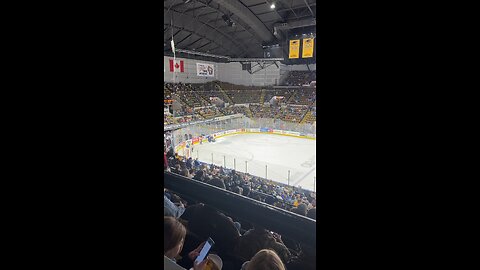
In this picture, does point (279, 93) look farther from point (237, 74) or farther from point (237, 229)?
point (237, 229)

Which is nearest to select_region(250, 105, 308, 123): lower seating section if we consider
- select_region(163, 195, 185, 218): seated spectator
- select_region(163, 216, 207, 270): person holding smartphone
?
select_region(163, 195, 185, 218): seated spectator

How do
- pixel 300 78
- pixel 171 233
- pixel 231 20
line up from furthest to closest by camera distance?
pixel 300 78, pixel 231 20, pixel 171 233

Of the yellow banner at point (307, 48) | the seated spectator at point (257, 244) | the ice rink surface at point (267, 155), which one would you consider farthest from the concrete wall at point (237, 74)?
the seated spectator at point (257, 244)

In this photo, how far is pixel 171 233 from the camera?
1.72m

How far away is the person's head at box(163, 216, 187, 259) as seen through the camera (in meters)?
1.70

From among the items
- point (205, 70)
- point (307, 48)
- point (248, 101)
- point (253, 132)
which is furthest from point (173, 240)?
point (205, 70)

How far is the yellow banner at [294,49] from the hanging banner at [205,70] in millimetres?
10034

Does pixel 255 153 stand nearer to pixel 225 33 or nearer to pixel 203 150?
pixel 203 150

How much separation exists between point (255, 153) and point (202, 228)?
891 cm

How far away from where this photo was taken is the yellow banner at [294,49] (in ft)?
Result: 35.2

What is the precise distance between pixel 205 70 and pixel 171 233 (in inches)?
753
